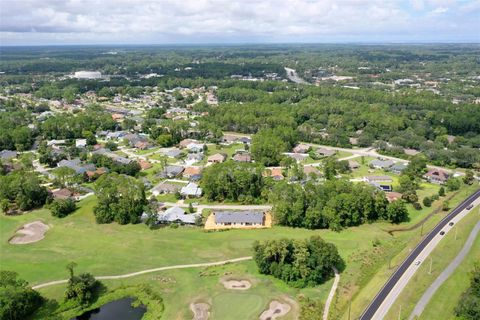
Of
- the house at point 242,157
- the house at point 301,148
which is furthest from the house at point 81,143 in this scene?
the house at point 301,148

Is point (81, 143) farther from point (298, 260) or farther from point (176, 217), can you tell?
point (298, 260)

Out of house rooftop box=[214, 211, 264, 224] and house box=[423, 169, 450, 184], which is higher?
house box=[423, 169, 450, 184]

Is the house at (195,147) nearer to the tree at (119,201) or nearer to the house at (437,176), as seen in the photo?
the tree at (119,201)

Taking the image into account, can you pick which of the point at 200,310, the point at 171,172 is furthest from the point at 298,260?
the point at 171,172

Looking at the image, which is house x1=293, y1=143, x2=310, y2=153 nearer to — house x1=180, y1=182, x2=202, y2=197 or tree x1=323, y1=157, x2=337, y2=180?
tree x1=323, y1=157, x2=337, y2=180

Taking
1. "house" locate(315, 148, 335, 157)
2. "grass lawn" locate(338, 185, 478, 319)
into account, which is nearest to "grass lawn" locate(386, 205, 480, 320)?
"grass lawn" locate(338, 185, 478, 319)

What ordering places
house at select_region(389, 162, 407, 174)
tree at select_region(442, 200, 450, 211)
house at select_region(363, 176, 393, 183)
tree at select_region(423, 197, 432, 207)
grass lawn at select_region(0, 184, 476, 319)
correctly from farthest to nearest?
1. house at select_region(389, 162, 407, 174)
2. house at select_region(363, 176, 393, 183)
3. tree at select_region(423, 197, 432, 207)
4. tree at select_region(442, 200, 450, 211)
5. grass lawn at select_region(0, 184, 476, 319)

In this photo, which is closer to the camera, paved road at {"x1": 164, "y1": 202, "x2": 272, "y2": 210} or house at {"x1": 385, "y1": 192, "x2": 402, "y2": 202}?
paved road at {"x1": 164, "y1": 202, "x2": 272, "y2": 210}
